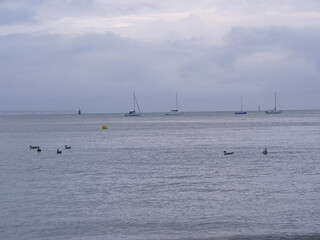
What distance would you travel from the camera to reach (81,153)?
67.4 meters

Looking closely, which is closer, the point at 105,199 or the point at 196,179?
the point at 105,199

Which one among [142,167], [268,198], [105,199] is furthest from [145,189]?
[142,167]

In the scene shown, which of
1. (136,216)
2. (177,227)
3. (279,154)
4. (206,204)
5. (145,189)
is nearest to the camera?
(177,227)

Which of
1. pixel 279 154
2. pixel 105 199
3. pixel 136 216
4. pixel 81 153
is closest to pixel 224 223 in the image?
pixel 136 216

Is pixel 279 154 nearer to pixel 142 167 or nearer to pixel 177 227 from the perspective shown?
pixel 142 167

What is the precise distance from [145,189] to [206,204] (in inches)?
267

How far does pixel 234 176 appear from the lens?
41.3 m

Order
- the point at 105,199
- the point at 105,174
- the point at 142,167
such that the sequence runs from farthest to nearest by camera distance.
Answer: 1. the point at 142,167
2. the point at 105,174
3. the point at 105,199

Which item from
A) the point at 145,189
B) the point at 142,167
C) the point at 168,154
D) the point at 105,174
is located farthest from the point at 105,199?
the point at 168,154

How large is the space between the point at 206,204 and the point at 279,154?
3252 cm

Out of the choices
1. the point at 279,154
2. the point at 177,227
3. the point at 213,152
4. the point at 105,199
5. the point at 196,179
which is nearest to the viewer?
the point at 177,227

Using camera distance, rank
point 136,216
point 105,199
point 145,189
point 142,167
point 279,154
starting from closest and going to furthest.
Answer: point 136,216, point 105,199, point 145,189, point 142,167, point 279,154

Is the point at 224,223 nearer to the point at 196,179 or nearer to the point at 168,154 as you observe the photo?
the point at 196,179

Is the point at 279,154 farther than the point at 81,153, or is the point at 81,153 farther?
the point at 81,153
